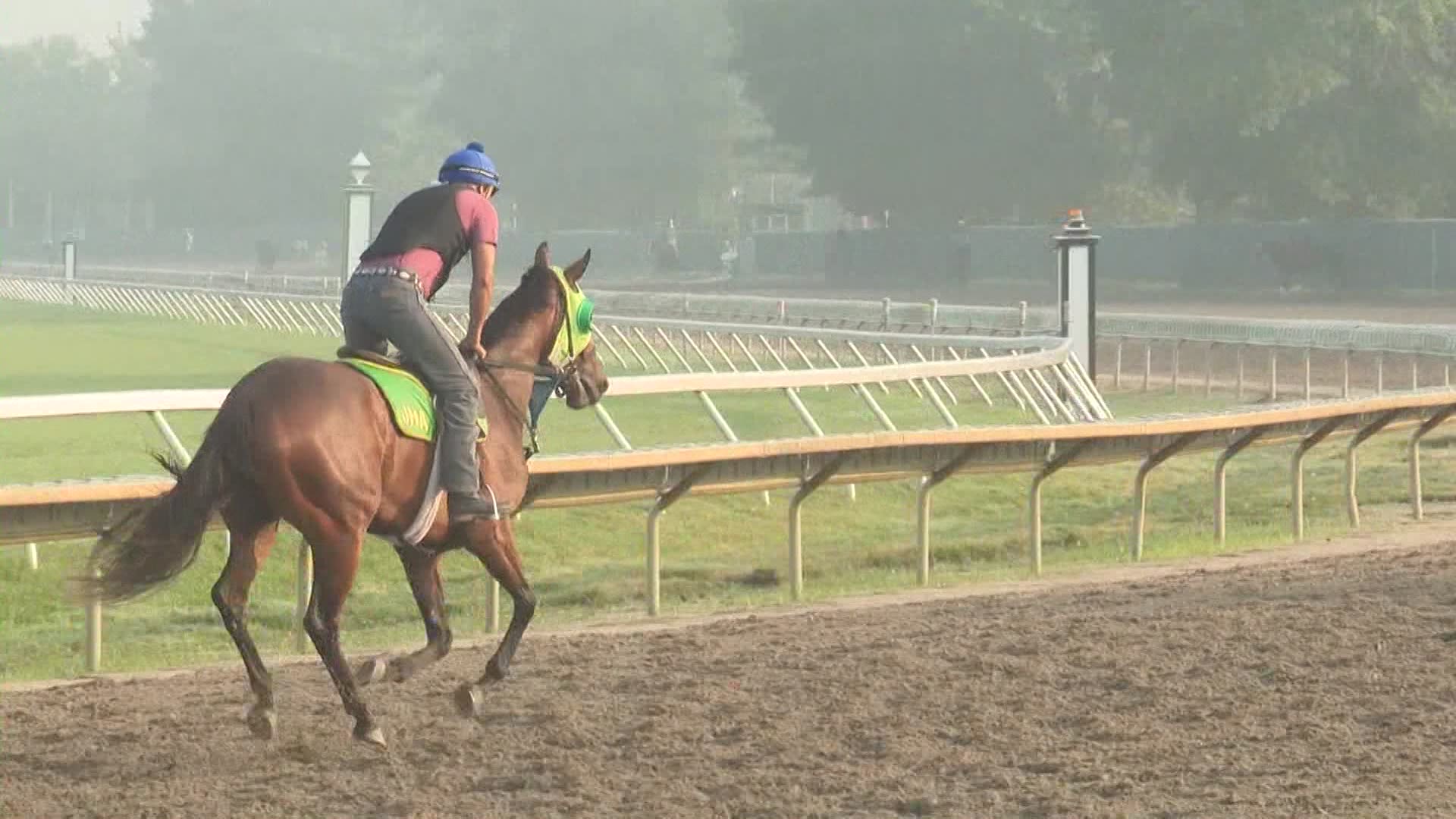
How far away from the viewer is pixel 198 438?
704 inches

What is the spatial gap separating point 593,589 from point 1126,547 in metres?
3.07

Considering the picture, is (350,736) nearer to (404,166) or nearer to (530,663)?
(530,663)

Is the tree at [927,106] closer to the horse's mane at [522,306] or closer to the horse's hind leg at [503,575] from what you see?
the horse's mane at [522,306]

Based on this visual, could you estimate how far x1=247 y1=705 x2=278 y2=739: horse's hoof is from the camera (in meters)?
6.93

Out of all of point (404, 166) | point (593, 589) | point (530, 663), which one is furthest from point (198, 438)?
point (404, 166)

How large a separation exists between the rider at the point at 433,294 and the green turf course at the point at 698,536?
233cm

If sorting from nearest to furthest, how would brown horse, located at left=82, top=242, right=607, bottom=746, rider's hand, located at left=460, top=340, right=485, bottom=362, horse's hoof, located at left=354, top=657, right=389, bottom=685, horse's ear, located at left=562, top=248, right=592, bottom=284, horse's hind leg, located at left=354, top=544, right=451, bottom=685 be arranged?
brown horse, located at left=82, top=242, right=607, bottom=746, horse's hoof, located at left=354, top=657, right=389, bottom=685, horse's hind leg, located at left=354, top=544, right=451, bottom=685, rider's hand, located at left=460, top=340, right=485, bottom=362, horse's ear, located at left=562, top=248, right=592, bottom=284

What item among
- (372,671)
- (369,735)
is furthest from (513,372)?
(369,735)

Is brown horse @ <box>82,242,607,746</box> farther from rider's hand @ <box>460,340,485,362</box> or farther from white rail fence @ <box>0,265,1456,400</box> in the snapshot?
white rail fence @ <box>0,265,1456,400</box>

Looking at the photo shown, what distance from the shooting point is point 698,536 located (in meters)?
14.2

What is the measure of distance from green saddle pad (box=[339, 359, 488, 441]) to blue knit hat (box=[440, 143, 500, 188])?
0.72 metres

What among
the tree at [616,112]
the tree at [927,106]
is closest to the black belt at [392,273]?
the tree at [927,106]

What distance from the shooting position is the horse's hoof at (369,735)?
6.85 metres

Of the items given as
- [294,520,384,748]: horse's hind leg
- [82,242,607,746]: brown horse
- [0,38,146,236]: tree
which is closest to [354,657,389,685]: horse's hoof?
[82,242,607,746]: brown horse
